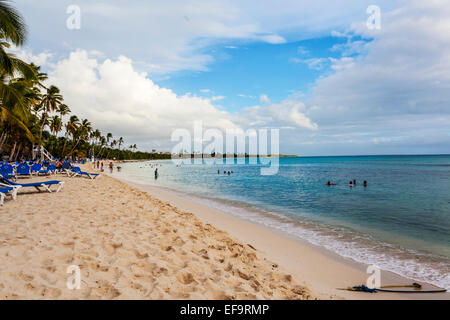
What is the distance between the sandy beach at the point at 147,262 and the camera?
3.50 meters

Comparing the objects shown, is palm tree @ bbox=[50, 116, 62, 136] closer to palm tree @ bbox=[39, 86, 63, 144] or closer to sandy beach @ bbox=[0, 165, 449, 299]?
palm tree @ bbox=[39, 86, 63, 144]

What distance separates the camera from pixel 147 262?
14.3 feet

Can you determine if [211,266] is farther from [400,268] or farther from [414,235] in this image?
[414,235]

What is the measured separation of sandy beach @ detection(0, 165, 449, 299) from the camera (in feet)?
11.5

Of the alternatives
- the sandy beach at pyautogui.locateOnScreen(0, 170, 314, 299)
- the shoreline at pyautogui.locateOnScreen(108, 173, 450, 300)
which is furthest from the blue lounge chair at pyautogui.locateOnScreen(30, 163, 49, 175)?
the shoreline at pyautogui.locateOnScreen(108, 173, 450, 300)

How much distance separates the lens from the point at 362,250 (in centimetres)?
770

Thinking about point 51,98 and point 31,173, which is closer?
point 31,173

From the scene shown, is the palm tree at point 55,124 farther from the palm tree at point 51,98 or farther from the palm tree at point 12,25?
the palm tree at point 12,25
